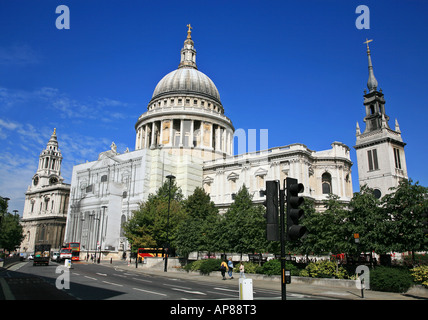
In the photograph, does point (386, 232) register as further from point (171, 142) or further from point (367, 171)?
point (171, 142)

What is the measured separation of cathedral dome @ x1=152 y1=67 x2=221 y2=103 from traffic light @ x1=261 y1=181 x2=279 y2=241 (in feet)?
259

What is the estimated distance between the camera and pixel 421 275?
19453mm

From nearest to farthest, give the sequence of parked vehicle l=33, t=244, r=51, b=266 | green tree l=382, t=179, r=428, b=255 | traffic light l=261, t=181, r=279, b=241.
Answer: traffic light l=261, t=181, r=279, b=241 < green tree l=382, t=179, r=428, b=255 < parked vehicle l=33, t=244, r=51, b=266

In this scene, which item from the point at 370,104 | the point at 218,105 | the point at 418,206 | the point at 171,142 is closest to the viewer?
the point at 418,206

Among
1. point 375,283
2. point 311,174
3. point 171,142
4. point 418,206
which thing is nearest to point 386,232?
point 418,206

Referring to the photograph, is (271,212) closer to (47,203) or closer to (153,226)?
(153,226)

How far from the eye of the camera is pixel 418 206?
2288cm

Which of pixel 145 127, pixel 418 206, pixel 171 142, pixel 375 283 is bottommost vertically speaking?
pixel 375 283

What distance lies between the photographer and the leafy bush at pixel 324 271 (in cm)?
2430

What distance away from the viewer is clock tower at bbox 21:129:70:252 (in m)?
98.4

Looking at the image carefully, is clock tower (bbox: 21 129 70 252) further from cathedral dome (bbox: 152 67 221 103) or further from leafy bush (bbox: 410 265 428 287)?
leafy bush (bbox: 410 265 428 287)

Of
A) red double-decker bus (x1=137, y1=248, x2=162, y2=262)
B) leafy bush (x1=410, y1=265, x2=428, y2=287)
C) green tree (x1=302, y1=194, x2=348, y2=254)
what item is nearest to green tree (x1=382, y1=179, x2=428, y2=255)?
leafy bush (x1=410, y1=265, x2=428, y2=287)

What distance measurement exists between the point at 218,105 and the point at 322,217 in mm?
66417
